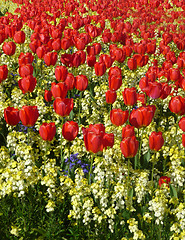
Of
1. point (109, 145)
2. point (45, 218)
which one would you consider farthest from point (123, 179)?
point (45, 218)

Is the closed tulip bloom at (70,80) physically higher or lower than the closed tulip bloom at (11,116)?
higher

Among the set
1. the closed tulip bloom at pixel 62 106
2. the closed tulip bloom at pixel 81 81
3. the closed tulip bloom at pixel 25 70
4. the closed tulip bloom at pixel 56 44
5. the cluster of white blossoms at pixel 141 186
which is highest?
the closed tulip bloom at pixel 56 44

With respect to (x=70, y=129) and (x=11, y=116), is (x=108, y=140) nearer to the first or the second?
(x=70, y=129)

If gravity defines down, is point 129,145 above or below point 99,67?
below

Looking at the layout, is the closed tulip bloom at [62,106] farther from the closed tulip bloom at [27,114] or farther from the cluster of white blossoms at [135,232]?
the cluster of white blossoms at [135,232]

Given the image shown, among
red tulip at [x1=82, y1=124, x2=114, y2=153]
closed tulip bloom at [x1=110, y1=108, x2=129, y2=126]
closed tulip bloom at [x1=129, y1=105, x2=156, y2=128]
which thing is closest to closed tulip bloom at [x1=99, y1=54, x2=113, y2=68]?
closed tulip bloom at [x1=110, y1=108, x2=129, y2=126]

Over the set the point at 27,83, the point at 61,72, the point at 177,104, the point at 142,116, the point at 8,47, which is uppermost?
the point at 8,47

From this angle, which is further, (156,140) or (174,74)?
(174,74)

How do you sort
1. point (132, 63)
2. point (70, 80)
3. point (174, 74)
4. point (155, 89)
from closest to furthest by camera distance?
point (155, 89) → point (70, 80) → point (174, 74) → point (132, 63)

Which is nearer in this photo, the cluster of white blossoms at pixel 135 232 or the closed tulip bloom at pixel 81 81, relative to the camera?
the cluster of white blossoms at pixel 135 232

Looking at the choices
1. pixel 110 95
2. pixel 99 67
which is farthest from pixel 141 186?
pixel 99 67

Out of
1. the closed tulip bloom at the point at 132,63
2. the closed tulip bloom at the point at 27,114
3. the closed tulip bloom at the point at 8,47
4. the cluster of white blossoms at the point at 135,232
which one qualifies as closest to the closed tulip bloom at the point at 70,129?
the closed tulip bloom at the point at 27,114

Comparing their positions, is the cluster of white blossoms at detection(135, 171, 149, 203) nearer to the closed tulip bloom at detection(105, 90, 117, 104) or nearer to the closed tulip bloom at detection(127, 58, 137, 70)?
the closed tulip bloom at detection(105, 90, 117, 104)

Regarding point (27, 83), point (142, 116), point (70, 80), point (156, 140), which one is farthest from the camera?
point (70, 80)
